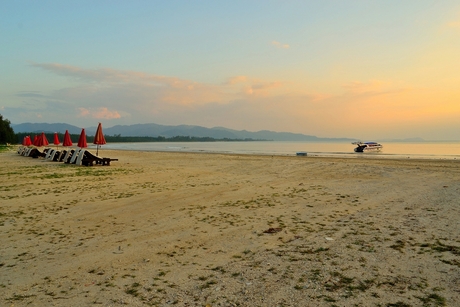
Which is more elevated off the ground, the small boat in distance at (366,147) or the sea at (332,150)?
the small boat in distance at (366,147)

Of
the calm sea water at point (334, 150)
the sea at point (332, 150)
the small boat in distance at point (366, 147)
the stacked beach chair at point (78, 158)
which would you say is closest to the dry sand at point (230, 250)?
the stacked beach chair at point (78, 158)

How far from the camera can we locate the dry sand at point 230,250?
3.59 m

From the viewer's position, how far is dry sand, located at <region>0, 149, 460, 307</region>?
11.8 feet

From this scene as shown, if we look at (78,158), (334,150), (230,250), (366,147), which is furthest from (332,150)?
(230,250)

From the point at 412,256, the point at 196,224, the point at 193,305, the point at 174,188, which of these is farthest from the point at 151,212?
the point at 412,256

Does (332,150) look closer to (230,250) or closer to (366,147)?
(366,147)

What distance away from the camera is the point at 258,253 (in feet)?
16.1

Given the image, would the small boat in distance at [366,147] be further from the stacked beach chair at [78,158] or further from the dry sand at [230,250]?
the dry sand at [230,250]

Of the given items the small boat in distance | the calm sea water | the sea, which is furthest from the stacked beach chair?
the small boat in distance

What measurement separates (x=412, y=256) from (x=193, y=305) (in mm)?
3336

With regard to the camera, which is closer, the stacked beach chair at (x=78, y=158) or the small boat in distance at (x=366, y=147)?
the stacked beach chair at (x=78, y=158)

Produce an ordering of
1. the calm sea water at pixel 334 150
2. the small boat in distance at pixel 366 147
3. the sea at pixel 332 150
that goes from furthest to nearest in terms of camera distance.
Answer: the small boat in distance at pixel 366 147
the calm sea water at pixel 334 150
the sea at pixel 332 150

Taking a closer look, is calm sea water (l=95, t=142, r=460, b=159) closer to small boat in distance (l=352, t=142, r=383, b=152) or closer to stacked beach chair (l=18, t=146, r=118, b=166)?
small boat in distance (l=352, t=142, r=383, b=152)

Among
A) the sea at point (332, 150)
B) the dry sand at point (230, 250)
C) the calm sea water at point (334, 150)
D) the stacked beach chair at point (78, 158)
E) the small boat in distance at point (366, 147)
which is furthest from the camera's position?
the small boat in distance at point (366, 147)
